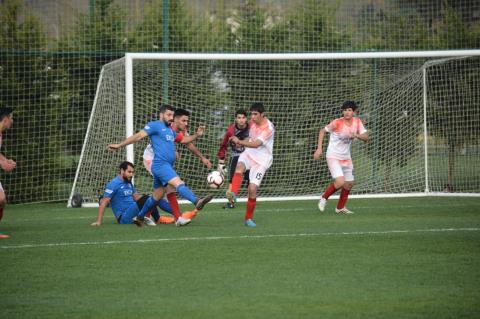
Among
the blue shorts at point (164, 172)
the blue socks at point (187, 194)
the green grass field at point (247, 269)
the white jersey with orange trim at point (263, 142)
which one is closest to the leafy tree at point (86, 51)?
the green grass field at point (247, 269)

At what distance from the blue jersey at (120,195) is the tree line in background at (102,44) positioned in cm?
A: 503

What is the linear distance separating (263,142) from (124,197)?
7.49ft

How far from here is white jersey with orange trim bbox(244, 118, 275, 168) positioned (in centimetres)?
1217

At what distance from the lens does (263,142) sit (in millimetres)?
12133

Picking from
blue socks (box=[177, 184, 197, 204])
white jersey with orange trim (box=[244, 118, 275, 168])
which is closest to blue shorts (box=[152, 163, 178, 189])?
blue socks (box=[177, 184, 197, 204])

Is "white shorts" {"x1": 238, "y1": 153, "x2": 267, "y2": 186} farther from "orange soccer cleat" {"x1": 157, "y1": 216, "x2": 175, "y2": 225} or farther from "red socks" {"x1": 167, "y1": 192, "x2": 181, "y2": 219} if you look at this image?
"orange soccer cleat" {"x1": 157, "y1": 216, "x2": 175, "y2": 225}

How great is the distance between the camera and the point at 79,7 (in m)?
18.0

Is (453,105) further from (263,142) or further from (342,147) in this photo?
(263,142)

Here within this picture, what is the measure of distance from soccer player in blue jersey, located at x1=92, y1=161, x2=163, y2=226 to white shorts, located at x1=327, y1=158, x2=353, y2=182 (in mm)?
3491

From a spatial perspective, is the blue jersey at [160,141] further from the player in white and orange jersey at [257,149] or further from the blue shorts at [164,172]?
the player in white and orange jersey at [257,149]

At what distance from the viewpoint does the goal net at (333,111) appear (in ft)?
Result: 57.5

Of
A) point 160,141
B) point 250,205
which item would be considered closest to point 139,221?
point 160,141

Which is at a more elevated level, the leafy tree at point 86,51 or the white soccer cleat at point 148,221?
the leafy tree at point 86,51

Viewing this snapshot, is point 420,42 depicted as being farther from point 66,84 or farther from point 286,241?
point 286,241
